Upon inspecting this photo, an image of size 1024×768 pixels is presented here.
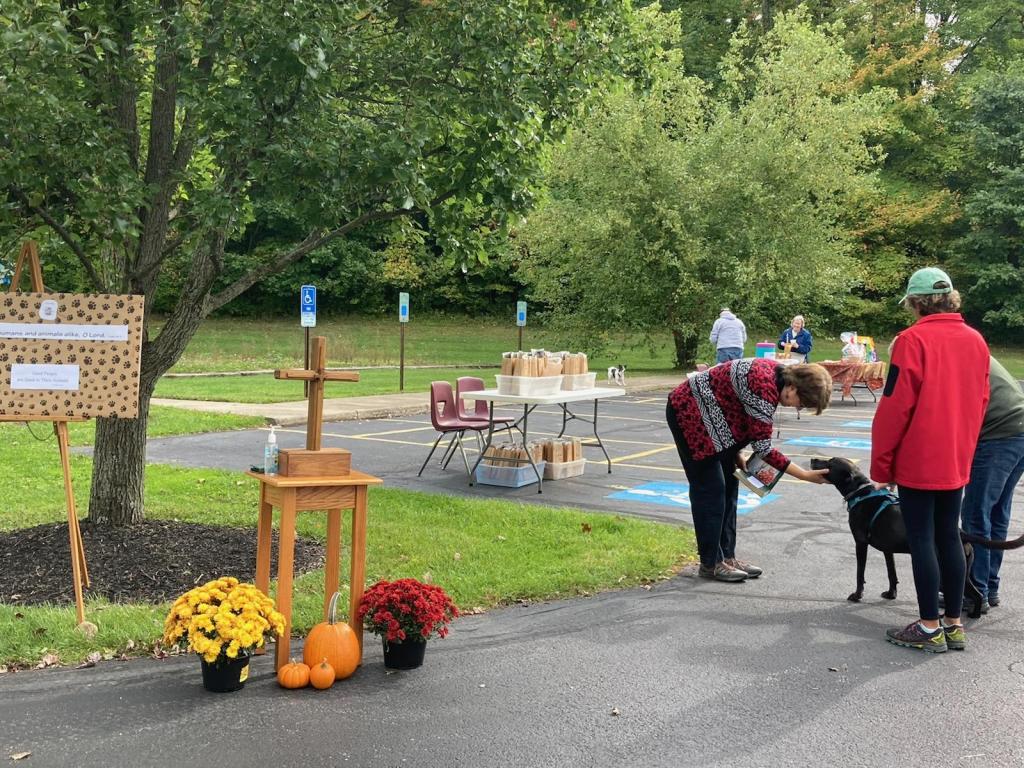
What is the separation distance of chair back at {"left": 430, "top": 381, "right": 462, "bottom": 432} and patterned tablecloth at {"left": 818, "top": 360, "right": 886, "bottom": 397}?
11.4 meters

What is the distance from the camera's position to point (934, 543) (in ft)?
16.9

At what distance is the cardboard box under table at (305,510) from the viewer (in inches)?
179

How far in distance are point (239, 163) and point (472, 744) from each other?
11.9 ft

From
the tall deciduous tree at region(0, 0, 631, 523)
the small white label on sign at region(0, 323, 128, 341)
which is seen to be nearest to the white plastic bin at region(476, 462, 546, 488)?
the tall deciduous tree at region(0, 0, 631, 523)

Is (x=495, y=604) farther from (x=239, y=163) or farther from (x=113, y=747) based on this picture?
(x=239, y=163)

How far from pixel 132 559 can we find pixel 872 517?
4821mm

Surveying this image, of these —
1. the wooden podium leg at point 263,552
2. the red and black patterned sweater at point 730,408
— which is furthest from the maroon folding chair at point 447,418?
the wooden podium leg at point 263,552

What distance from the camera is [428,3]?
6758 millimetres

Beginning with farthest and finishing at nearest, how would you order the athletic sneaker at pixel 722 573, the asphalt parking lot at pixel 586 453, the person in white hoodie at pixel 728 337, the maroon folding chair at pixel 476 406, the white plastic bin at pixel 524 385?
the person in white hoodie at pixel 728 337, the maroon folding chair at pixel 476 406, the white plastic bin at pixel 524 385, the asphalt parking lot at pixel 586 453, the athletic sneaker at pixel 722 573

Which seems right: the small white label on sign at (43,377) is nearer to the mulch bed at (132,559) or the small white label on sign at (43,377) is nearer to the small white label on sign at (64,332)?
the small white label on sign at (64,332)

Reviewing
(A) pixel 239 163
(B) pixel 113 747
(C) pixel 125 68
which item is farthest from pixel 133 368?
(B) pixel 113 747

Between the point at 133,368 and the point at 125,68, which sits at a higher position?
the point at 125,68

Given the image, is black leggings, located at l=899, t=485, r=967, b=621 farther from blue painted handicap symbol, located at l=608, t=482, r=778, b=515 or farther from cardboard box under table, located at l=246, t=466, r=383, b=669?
blue painted handicap symbol, located at l=608, t=482, r=778, b=515

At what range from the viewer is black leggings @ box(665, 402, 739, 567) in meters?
6.18
